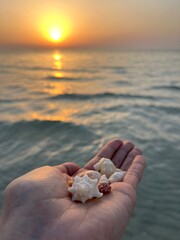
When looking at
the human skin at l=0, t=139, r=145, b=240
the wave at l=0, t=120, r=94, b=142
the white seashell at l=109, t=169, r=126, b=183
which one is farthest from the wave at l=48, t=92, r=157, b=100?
the human skin at l=0, t=139, r=145, b=240

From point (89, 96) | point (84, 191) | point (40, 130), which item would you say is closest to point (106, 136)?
point (40, 130)

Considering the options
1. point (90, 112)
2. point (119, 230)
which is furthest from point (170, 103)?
point (119, 230)

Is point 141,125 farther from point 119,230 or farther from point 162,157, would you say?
point 119,230

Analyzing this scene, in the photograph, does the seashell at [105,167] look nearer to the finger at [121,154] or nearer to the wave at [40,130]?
the finger at [121,154]

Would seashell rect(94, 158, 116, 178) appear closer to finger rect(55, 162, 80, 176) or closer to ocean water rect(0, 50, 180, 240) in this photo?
finger rect(55, 162, 80, 176)

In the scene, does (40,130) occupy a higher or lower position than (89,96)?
lower

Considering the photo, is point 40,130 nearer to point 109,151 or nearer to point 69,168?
point 109,151

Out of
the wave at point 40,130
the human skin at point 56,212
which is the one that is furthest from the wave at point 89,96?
the human skin at point 56,212
